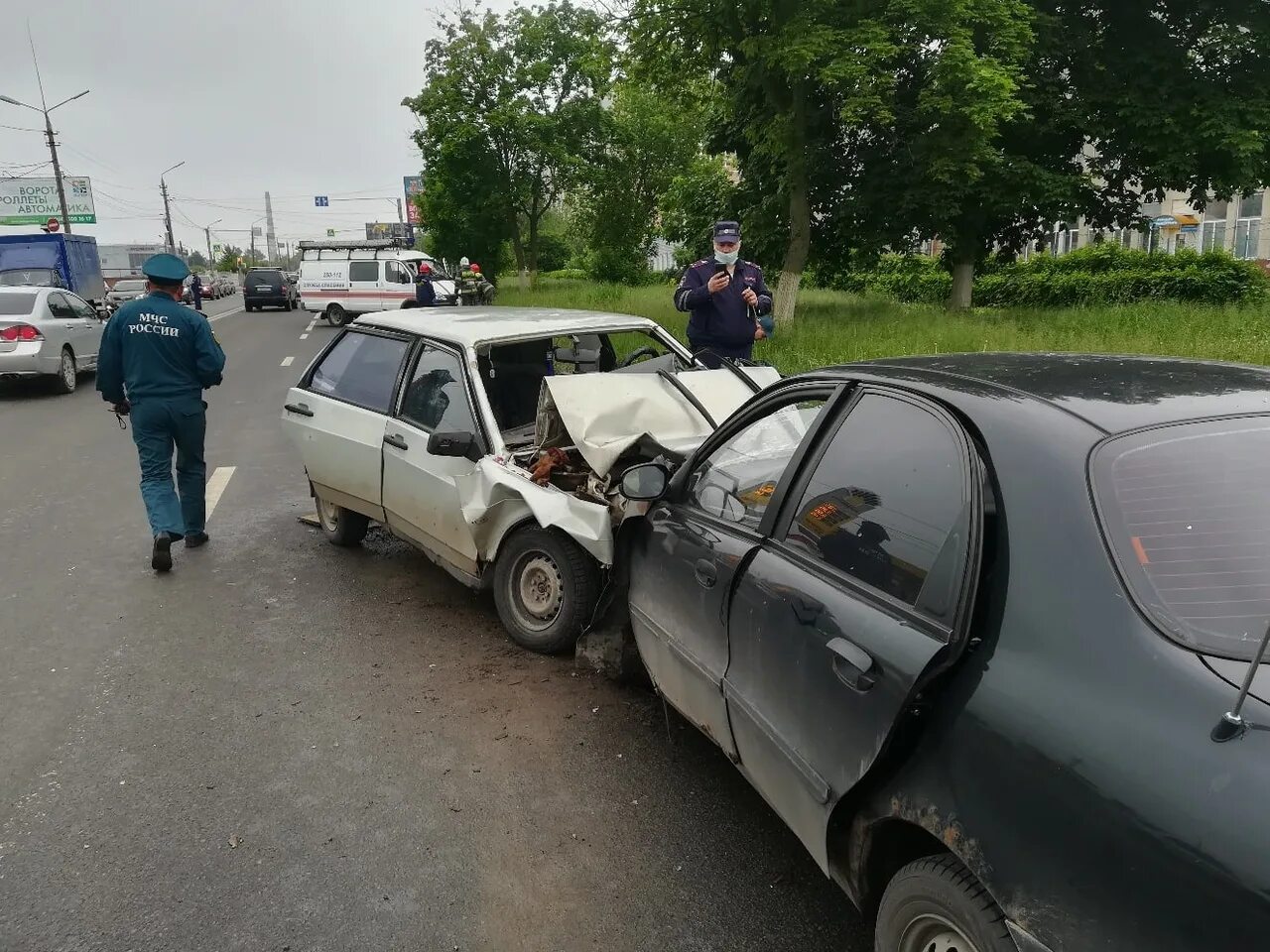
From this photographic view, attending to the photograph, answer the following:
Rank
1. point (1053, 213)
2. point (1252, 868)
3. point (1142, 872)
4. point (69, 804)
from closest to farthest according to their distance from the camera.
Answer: point (1252, 868) → point (1142, 872) → point (69, 804) → point (1053, 213)

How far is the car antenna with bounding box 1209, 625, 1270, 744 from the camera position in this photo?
1.44 metres

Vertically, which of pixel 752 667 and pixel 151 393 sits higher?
pixel 151 393

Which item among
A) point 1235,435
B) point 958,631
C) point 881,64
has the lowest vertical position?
point 958,631

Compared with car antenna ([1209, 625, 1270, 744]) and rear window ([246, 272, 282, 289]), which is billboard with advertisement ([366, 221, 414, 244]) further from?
car antenna ([1209, 625, 1270, 744])

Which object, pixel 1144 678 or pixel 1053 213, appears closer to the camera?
pixel 1144 678

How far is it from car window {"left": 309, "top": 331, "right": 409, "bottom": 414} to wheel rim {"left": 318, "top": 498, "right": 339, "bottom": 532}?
2.73 ft

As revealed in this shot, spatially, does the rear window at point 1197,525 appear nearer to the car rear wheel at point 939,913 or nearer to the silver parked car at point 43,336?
the car rear wheel at point 939,913

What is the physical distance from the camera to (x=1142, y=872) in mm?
1440

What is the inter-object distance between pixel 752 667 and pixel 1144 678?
4.04 feet

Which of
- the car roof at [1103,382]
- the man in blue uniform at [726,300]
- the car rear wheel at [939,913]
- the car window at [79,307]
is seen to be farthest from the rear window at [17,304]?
the car rear wheel at [939,913]

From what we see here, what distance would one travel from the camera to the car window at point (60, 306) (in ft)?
45.8

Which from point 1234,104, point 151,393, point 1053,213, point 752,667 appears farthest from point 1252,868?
point 1053,213

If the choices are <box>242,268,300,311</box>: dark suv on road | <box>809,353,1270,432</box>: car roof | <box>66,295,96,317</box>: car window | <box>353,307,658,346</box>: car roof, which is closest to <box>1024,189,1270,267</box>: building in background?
<box>242,268,300,311</box>: dark suv on road

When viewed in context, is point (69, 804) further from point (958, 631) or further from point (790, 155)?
point (790, 155)
